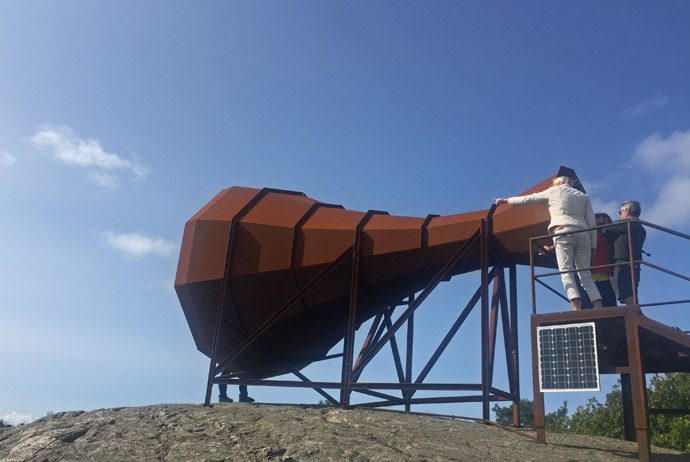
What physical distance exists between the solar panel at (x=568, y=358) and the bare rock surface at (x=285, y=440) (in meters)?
1.22

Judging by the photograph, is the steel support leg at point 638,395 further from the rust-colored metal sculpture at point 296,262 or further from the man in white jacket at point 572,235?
the rust-colored metal sculpture at point 296,262

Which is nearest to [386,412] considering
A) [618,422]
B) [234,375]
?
[234,375]

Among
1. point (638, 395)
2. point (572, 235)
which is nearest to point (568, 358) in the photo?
point (638, 395)

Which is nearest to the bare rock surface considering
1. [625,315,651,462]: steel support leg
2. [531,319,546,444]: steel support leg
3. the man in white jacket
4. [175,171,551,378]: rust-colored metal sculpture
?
[531,319,546,444]: steel support leg

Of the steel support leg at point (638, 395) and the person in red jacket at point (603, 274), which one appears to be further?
the person in red jacket at point (603, 274)

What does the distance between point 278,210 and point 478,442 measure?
8692 millimetres

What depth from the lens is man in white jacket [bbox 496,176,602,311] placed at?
38.0 ft

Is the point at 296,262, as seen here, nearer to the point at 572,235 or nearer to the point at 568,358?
the point at 572,235

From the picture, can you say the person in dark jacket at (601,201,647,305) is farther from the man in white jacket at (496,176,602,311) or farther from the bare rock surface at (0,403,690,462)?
the bare rock surface at (0,403,690,462)

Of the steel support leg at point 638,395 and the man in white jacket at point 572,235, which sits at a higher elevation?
the man in white jacket at point 572,235

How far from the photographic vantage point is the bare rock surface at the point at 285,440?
10.5 meters

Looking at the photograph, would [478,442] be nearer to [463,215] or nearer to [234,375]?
[463,215]

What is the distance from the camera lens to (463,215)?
15.2 metres

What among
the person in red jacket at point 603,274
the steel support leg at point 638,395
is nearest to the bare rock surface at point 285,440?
the steel support leg at point 638,395
